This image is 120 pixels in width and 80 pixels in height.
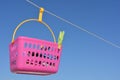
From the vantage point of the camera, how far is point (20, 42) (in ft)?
10.1

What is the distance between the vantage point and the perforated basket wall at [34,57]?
10.1 ft

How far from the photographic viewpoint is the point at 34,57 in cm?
312

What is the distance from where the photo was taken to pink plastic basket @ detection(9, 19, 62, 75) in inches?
121

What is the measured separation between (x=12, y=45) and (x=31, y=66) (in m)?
0.43

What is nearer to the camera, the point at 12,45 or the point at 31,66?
the point at 31,66

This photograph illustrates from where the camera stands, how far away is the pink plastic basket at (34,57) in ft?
10.1

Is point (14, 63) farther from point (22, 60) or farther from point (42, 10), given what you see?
point (42, 10)

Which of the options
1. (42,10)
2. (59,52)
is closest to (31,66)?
(59,52)

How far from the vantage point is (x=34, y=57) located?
123 inches

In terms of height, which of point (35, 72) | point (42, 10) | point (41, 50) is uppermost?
point (42, 10)

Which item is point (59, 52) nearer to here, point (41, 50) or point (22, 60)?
point (41, 50)

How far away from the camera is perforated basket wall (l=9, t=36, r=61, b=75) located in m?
3.07

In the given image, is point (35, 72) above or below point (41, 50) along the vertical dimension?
below

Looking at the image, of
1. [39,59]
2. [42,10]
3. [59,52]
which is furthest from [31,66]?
[42,10]
